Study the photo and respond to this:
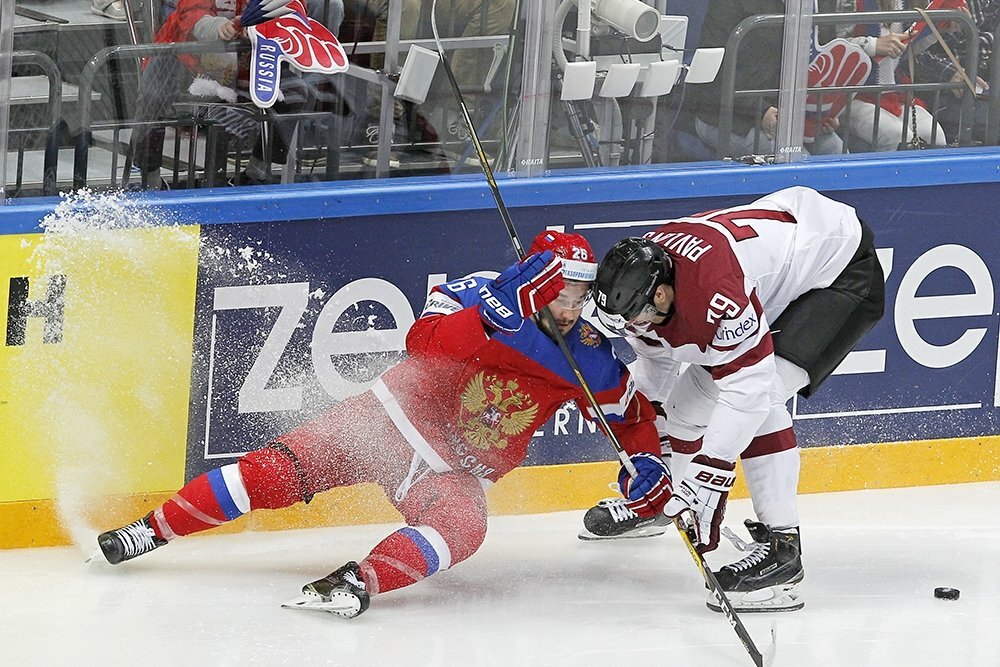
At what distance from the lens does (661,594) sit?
4.02m

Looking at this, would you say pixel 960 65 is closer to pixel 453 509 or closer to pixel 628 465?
pixel 628 465

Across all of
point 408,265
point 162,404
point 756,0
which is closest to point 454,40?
point 408,265

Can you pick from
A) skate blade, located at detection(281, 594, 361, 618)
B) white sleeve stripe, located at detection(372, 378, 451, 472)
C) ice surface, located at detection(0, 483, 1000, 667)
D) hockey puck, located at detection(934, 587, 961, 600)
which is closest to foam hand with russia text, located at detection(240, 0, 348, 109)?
white sleeve stripe, located at detection(372, 378, 451, 472)

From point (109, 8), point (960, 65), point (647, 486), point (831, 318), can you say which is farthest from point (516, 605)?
point (960, 65)

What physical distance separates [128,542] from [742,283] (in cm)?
168

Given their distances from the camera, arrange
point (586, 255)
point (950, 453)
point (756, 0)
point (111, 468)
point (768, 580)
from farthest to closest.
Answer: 1. point (950, 453)
2. point (756, 0)
3. point (111, 468)
4. point (768, 580)
5. point (586, 255)

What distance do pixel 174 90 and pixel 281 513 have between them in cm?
125

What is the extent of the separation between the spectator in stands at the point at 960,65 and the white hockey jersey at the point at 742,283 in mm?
1020

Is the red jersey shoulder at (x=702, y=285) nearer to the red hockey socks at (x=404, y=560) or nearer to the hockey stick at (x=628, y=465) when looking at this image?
the hockey stick at (x=628, y=465)

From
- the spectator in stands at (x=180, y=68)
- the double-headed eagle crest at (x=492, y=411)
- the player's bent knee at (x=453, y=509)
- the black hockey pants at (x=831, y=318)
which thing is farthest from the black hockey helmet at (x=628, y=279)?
the spectator in stands at (x=180, y=68)

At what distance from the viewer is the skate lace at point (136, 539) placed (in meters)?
3.86

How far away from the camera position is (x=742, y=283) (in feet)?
12.1

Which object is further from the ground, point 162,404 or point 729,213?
point 729,213

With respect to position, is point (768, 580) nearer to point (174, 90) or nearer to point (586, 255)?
point (586, 255)
